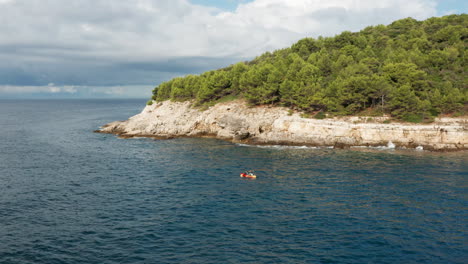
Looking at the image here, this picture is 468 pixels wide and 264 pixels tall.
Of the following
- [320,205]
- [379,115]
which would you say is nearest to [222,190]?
[320,205]

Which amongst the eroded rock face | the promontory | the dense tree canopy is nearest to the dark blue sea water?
the eroded rock face

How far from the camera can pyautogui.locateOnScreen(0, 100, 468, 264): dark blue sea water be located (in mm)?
28031

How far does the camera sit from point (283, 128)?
82.8 metres

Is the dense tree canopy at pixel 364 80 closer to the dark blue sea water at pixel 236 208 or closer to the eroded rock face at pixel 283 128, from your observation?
the eroded rock face at pixel 283 128

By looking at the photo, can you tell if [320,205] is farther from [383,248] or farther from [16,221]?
[16,221]

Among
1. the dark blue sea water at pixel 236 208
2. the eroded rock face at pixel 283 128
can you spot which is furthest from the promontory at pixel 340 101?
the dark blue sea water at pixel 236 208

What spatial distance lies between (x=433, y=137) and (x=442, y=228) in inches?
1863

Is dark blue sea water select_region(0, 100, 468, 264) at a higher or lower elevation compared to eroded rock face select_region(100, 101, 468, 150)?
lower

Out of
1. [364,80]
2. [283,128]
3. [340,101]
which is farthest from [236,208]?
[364,80]

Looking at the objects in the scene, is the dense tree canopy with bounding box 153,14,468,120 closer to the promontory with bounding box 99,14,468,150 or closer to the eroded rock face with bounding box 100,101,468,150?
the promontory with bounding box 99,14,468,150

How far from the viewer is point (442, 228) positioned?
31.9 metres

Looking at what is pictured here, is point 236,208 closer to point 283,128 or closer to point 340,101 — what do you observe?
point 283,128

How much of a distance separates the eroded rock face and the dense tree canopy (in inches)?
204

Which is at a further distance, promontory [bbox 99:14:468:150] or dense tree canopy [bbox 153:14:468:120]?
dense tree canopy [bbox 153:14:468:120]
